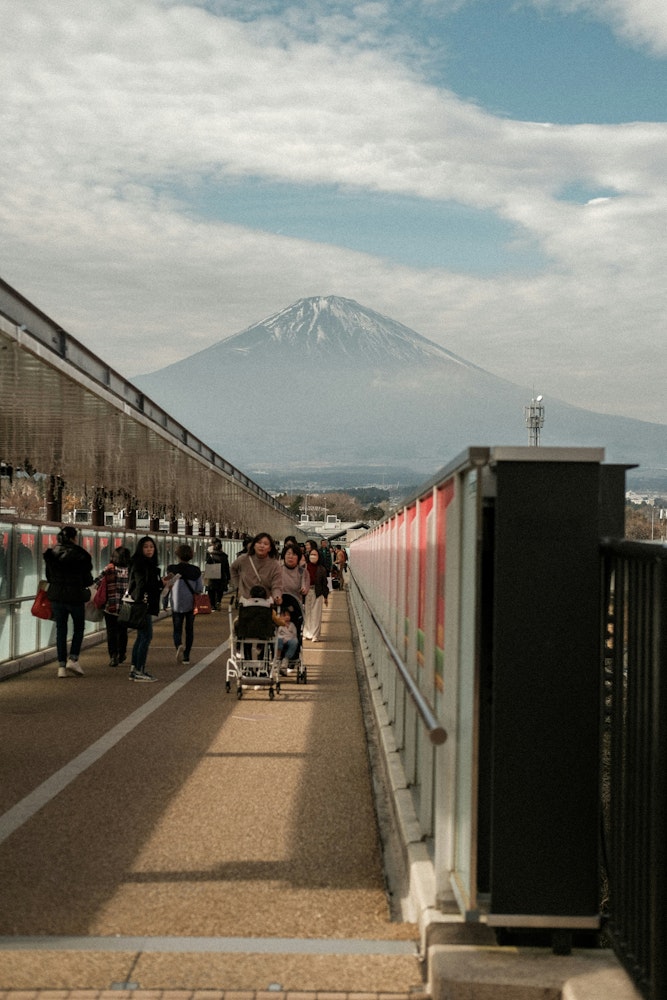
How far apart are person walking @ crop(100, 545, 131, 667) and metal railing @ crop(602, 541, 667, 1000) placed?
13.5m

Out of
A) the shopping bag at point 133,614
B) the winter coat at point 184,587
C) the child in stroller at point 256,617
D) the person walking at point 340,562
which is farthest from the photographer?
the person walking at point 340,562

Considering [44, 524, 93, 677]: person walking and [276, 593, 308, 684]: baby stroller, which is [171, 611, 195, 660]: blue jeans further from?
[276, 593, 308, 684]: baby stroller

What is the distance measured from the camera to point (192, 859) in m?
6.81

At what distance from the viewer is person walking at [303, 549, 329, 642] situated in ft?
79.5

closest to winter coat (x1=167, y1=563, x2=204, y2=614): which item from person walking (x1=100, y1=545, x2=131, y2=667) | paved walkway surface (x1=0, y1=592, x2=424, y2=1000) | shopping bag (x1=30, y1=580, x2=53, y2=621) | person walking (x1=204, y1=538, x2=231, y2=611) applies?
person walking (x1=100, y1=545, x2=131, y2=667)

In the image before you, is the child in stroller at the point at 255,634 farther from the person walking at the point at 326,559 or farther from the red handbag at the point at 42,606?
the person walking at the point at 326,559

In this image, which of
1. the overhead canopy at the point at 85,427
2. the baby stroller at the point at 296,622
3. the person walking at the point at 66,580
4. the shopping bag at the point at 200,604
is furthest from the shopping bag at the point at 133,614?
the overhead canopy at the point at 85,427

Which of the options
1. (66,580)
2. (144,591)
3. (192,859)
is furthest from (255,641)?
(192,859)

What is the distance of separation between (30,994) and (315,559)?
21292 millimetres

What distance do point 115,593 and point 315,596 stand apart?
7.20 meters

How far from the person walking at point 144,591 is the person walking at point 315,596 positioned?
742 centimetres

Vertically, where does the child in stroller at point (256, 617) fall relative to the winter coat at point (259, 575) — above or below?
below

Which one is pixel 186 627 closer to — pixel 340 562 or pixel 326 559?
pixel 326 559

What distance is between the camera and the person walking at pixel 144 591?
52.9 ft
